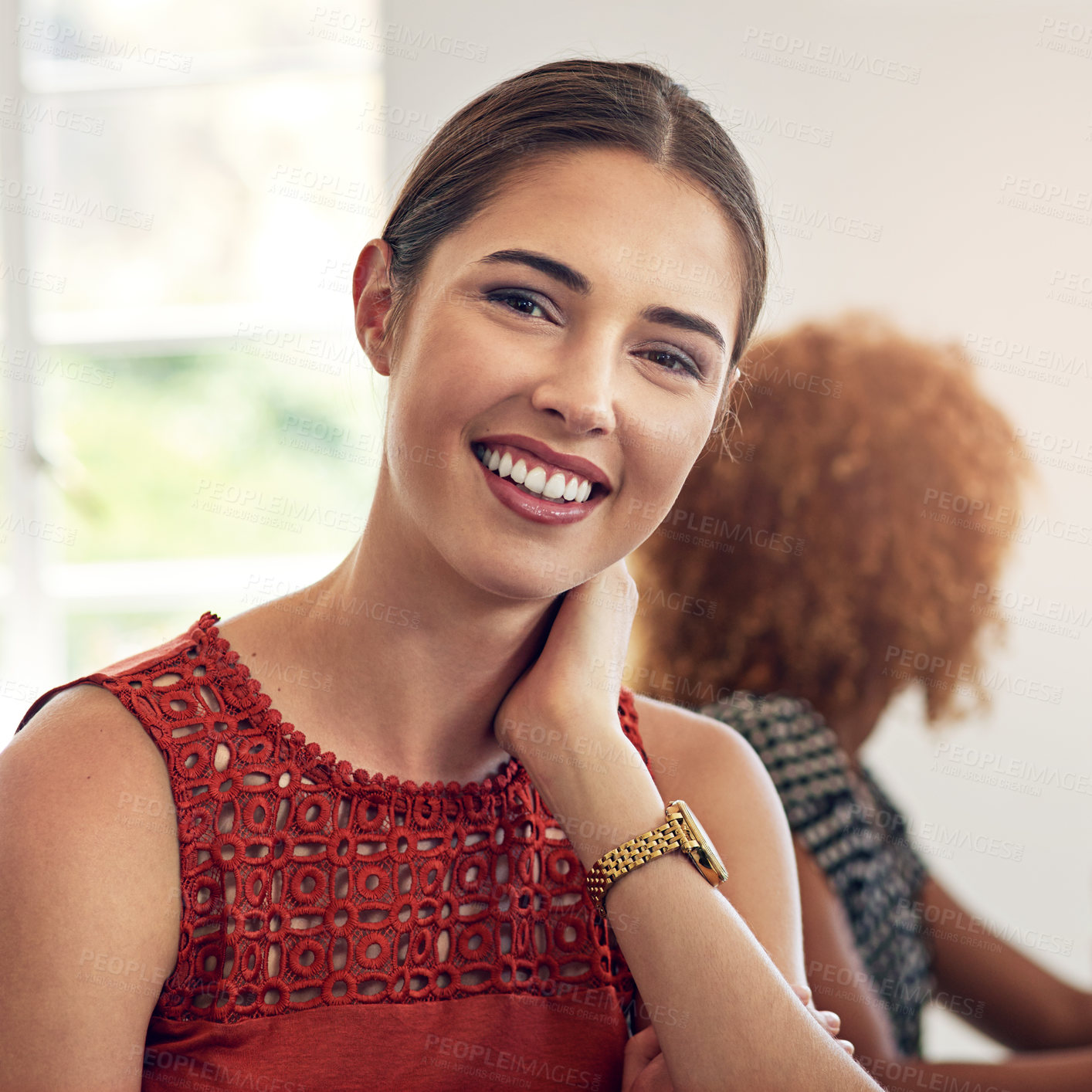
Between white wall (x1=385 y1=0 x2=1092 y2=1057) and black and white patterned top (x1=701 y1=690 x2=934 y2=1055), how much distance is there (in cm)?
115

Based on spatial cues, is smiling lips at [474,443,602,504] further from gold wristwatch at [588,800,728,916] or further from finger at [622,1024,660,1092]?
finger at [622,1024,660,1092]

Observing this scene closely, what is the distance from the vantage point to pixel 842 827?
155cm

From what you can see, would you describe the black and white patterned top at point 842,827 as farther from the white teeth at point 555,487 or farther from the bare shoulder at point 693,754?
the white teeth at point 555,487

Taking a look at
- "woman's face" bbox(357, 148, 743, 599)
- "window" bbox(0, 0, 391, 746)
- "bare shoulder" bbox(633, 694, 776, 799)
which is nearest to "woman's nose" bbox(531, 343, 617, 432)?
"woman's face" bbox(357, 148, 743, 599)

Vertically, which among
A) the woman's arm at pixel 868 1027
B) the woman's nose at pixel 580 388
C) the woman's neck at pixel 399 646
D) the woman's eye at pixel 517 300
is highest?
the woman's eye at pixel 517 300

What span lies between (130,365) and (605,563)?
2.47 meters

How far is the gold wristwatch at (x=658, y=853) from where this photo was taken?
973 millimetres

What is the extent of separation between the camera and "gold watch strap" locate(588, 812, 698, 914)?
972mm

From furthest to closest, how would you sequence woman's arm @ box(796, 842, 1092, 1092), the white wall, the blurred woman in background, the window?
the window, the white wall, the blurred woman in background, woman's arm @ box(796, 842, 1092, 1092)

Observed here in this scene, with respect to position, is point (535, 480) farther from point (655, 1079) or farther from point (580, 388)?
point (655, 1079)

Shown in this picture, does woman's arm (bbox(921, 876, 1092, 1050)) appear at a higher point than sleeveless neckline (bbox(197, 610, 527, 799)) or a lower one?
lower

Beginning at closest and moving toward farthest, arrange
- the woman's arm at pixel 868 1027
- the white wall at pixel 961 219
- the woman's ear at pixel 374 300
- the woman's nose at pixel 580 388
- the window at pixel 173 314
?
the woman's nose at pixel 580 388
the woman's ear at pixel 374 300
the woman's arm at pixel 868 1027
the white wall at pixel 961 219
the window at pixel 173 314

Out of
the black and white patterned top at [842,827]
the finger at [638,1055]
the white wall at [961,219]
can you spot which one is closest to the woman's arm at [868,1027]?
the black and white patterned top at [842,827]

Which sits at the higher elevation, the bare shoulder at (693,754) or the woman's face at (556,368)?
the woman's face at (556,368)
